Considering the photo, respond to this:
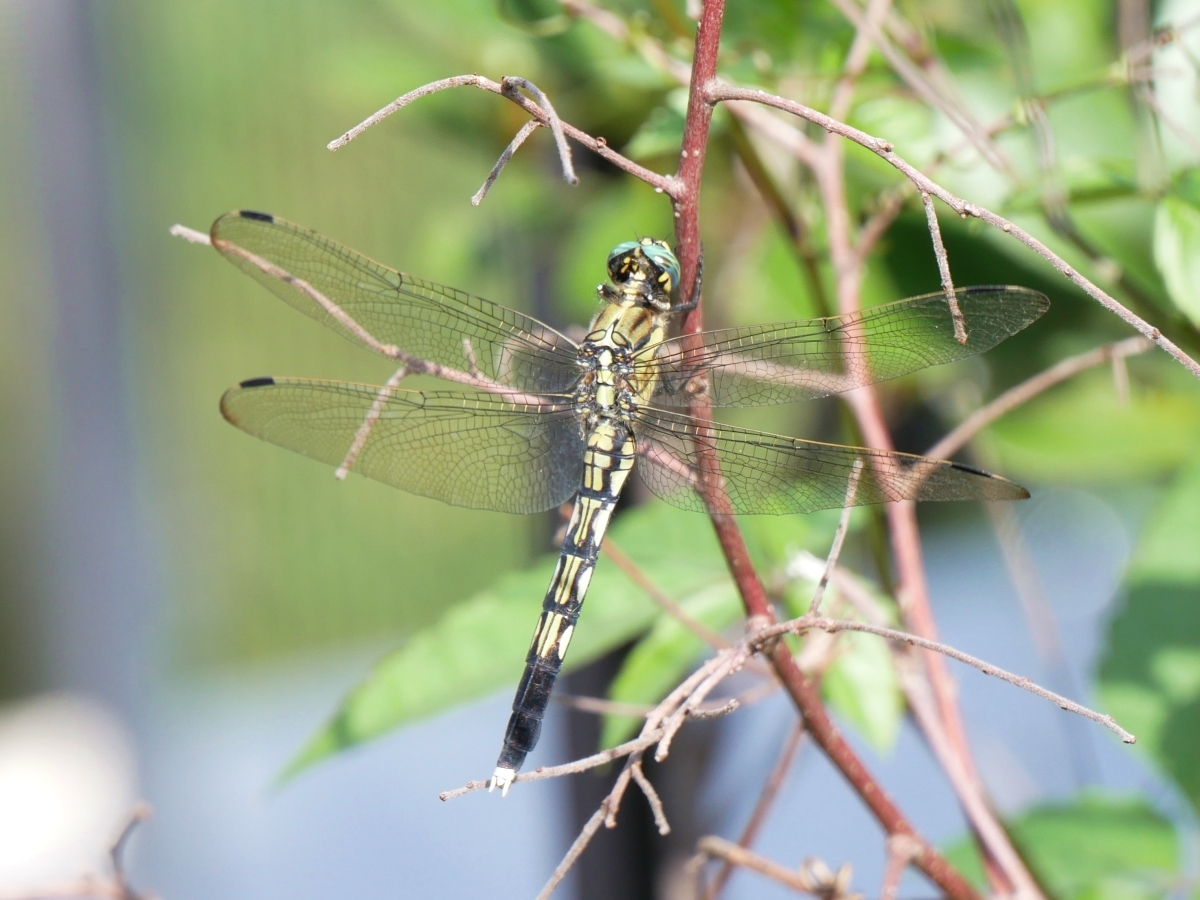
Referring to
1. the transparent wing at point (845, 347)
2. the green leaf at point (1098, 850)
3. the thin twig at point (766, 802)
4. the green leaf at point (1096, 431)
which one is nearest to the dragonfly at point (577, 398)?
the transparent wing at point (845, 347)

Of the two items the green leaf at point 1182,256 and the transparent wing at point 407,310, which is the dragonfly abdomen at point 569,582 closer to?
the transparent wing at point 407,310

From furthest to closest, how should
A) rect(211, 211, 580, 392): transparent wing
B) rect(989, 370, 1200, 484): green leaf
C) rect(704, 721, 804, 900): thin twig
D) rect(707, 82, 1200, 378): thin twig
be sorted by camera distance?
rect(989, 370, 1200, 484): green leaf < rect(211, 211, 580, 392): transparent wing < rect(704, 721, 804, 900): thin twig < rect(707, 82, 1200, 378): thin twig

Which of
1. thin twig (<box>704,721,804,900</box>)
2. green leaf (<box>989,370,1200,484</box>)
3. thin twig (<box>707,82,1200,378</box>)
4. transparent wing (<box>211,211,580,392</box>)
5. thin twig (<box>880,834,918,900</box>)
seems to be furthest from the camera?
green leaf (<box>989,370,1200,484</box>)

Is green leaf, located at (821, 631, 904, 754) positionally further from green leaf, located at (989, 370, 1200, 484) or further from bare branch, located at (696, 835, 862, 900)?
green leaf, located at (989, 370, 1200, 484)

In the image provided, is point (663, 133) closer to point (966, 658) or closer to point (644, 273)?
point (644, 273)

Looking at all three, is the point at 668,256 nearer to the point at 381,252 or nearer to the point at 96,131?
the point at 96,131

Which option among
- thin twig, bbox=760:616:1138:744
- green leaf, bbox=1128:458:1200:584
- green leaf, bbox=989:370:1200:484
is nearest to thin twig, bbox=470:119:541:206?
thin twig, bbox=760:616:1138:744

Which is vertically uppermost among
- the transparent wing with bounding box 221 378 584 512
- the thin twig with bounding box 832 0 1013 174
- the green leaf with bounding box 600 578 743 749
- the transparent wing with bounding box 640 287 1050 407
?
the thin twig with bounding box 832 0 1013 174

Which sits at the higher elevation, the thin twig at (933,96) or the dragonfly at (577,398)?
the thin twig at (933,96)
